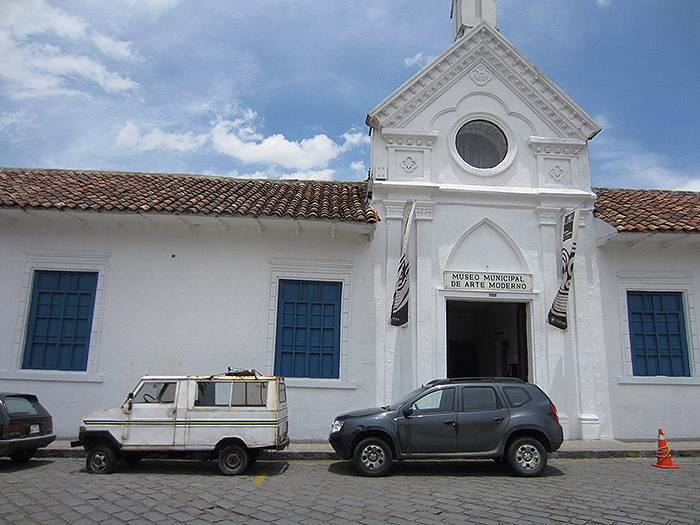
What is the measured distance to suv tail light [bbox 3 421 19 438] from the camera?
26.8 ft

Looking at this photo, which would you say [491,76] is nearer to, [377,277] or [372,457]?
[377,277]

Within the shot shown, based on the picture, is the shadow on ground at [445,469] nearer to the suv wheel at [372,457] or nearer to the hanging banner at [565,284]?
the suv wheel at [372,457]

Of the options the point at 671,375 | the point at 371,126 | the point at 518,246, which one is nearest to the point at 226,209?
the point at 371,126

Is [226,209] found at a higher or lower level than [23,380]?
higher

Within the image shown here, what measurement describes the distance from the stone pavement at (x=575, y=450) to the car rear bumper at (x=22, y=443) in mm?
751

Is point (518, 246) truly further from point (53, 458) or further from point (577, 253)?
point (53, 458)

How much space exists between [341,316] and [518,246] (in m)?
4.48

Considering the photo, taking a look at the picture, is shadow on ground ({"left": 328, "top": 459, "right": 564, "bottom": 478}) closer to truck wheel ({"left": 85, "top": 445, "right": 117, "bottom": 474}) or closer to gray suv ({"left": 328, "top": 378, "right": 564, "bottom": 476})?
gray suv ({"left": 328, "top": 378, "right": 564, "bottom": 476})

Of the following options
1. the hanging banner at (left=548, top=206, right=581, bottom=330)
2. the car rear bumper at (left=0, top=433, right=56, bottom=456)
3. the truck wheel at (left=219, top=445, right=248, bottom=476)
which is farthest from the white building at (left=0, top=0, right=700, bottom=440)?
the truck wheel at (left=219, top=445, right=248, bottom=476)

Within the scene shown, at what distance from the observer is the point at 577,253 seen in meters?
11.9

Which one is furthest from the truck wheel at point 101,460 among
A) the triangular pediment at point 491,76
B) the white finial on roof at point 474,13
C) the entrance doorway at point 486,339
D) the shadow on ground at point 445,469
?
the white finial on roof at point 474,13

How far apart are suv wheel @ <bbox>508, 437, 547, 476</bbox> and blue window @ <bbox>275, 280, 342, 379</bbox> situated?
436cm

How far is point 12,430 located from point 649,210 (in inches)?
551

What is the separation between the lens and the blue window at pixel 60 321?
11336 millimetres
